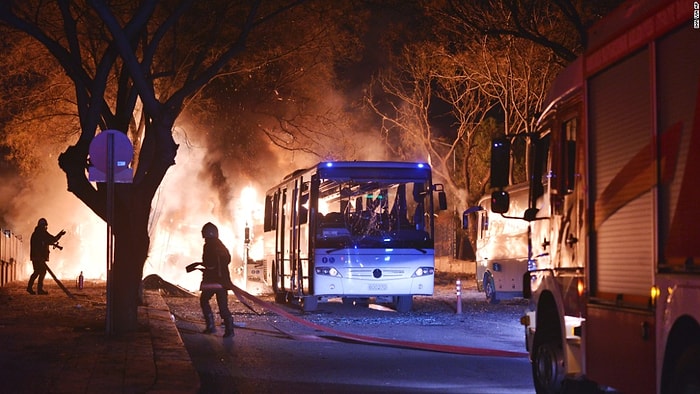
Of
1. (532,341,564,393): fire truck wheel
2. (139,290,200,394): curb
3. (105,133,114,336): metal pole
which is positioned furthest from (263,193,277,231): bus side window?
(532,341,564,393): fire truck wheel

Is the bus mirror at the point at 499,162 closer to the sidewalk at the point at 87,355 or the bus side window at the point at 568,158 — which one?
the bus side window at the point at 568,158

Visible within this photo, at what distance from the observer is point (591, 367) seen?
7645 mm

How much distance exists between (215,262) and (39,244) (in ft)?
36.1

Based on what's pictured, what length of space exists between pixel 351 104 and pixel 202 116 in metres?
9.73

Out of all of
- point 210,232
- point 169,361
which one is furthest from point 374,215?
point 169,361

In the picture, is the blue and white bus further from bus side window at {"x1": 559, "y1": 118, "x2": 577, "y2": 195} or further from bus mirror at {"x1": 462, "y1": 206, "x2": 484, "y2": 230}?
bus side window at {"x1": 559, "y1": 118, "x2": 577, "y2": 195}

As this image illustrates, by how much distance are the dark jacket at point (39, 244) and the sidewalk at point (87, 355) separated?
5767mm

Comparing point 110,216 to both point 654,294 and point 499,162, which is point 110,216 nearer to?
point 499,162

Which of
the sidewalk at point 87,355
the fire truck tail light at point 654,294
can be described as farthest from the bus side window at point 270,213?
the fire truck tail light at point 654,294

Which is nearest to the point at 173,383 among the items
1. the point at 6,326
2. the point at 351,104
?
the point at 6,326

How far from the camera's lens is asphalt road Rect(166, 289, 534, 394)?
10991 mm

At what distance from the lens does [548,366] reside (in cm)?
883

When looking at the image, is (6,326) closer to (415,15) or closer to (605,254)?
(605,254)

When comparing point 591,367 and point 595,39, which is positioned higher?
point 595,39
